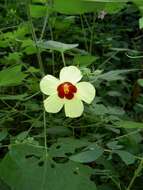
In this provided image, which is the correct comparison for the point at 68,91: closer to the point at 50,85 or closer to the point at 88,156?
the point at 50,85

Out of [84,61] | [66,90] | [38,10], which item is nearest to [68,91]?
[66,90]

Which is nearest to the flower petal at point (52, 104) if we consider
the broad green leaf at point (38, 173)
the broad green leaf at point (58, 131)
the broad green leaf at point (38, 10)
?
the broad green leaf at point (38, 173)

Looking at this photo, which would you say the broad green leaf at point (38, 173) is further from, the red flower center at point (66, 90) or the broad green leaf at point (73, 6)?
the broad green leaf at point (73, 6)

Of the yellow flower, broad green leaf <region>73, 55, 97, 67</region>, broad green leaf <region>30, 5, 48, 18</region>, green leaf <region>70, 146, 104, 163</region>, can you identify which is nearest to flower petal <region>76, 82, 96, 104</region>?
the yellow flower

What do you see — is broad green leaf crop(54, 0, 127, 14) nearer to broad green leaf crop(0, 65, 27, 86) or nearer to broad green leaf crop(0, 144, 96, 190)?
broad green leaf crop(0, 65, 27, 86)

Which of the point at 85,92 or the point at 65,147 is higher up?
the point at 85,92

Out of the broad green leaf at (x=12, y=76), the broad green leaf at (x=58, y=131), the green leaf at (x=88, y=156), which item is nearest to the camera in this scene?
the green leaf at (x=88, y=156)
